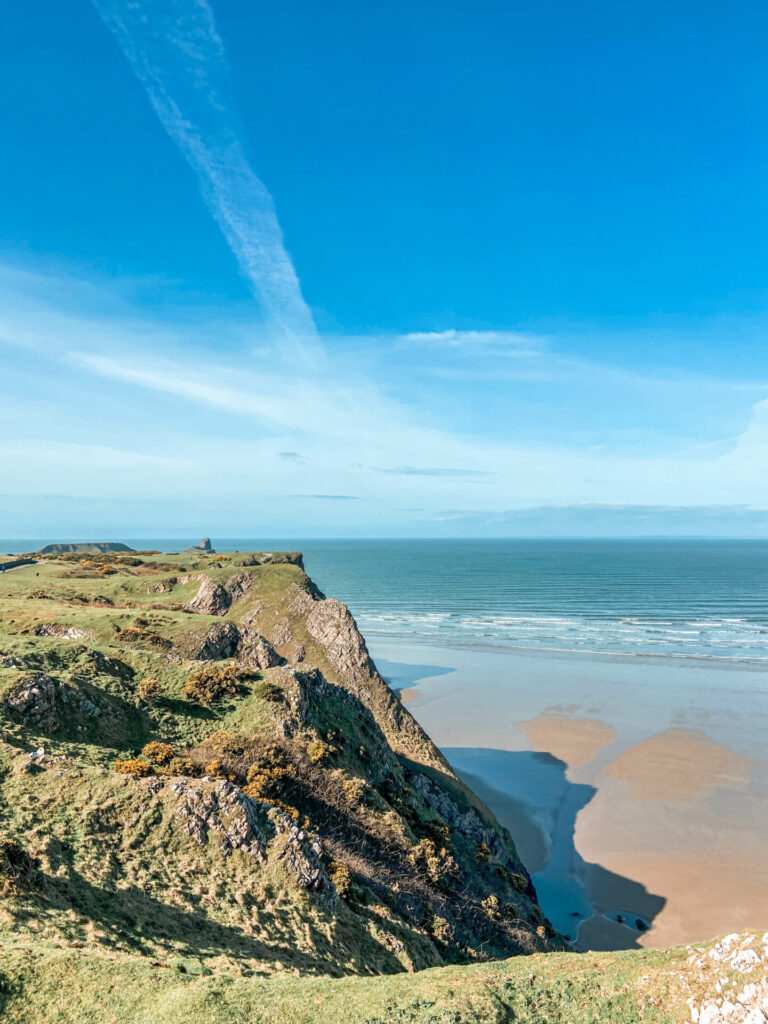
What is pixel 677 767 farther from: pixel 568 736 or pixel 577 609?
pixel 577 609

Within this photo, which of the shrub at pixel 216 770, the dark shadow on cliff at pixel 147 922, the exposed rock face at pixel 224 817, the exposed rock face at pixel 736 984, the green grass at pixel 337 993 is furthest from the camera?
the shrub at pixel 216 770

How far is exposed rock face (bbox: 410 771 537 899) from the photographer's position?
29.7 metres

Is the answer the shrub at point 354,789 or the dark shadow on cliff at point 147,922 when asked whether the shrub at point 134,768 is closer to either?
the dark shadow on cliff at point 147,922

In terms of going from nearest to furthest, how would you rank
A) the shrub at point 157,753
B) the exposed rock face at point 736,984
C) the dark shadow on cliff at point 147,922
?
the exposed rock face at point 736,984, the dark shadow on cliff at point 147,922, the shrub at point 157,753

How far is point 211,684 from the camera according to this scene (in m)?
27.6

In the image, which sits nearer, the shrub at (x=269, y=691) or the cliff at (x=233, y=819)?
the cliff at (x=233, y=819)

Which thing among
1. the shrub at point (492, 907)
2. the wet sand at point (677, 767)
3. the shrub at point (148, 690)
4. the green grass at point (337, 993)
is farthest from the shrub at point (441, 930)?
the wet sand at point (677, 767)

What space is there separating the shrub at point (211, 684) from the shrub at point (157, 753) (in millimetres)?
4232

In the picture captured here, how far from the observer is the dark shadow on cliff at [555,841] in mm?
29844

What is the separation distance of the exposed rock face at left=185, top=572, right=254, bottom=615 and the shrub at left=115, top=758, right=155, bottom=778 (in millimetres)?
33147

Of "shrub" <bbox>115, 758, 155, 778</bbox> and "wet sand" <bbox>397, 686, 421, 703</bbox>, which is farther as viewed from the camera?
"wet sand" <bbox>397, 686, 421, 703</bbox>

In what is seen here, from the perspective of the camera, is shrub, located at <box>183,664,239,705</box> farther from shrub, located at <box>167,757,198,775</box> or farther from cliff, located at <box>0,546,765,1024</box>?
shrub, located at <box>167,757,198,775</box>

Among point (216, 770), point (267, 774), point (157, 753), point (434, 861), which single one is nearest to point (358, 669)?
point (434, 861)

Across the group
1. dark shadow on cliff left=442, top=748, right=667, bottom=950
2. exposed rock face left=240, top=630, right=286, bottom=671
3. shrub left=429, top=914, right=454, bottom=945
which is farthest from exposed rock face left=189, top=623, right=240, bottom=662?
dark shadow on cliff left=442, top=748, right=667, bottom=950
